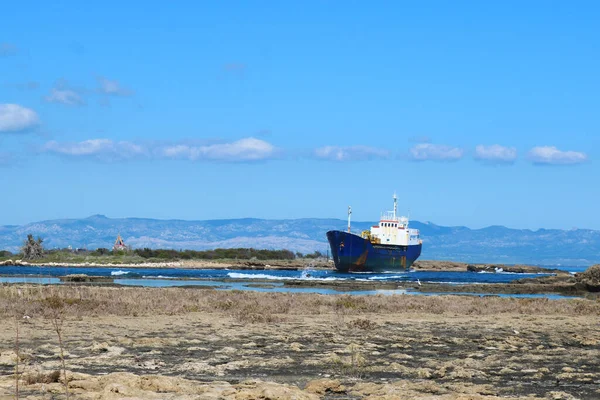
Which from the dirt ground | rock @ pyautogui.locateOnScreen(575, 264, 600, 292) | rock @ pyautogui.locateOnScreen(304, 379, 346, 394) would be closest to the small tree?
rock @ pyautogui.locateOnScreen(575, 264, 600, 292)

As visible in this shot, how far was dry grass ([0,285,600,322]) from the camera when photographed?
2547 centimetres

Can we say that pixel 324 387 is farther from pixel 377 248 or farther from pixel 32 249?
pixel 32 249

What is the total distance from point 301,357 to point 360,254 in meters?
79.0

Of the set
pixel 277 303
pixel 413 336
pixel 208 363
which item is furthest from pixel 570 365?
pixel 277 303

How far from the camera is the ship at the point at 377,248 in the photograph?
316ft

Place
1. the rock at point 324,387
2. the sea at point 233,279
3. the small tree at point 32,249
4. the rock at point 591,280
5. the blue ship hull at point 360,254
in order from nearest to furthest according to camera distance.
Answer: the rock at point 324,387, the rock at point 591,280, the sea at point 233,279, the blue ship hull at point 360,254, the small tree at point 32,249

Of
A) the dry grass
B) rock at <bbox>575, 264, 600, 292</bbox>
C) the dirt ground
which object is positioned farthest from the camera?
rock at <bbox>575, 264, 600, 292</bbox>

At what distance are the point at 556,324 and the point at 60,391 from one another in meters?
17.6

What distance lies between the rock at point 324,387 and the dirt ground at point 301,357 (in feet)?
0.06

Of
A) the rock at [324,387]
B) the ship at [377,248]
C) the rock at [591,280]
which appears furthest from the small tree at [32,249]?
the rock at [324,387]

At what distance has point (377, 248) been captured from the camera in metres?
97.7

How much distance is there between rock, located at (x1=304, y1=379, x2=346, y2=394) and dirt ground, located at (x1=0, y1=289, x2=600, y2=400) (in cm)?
2

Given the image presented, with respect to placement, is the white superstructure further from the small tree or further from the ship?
the small tree

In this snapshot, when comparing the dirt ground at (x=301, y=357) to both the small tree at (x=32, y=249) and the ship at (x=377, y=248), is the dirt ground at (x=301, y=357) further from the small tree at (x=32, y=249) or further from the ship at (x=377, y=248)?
the small tree at (x=32, y=249)
